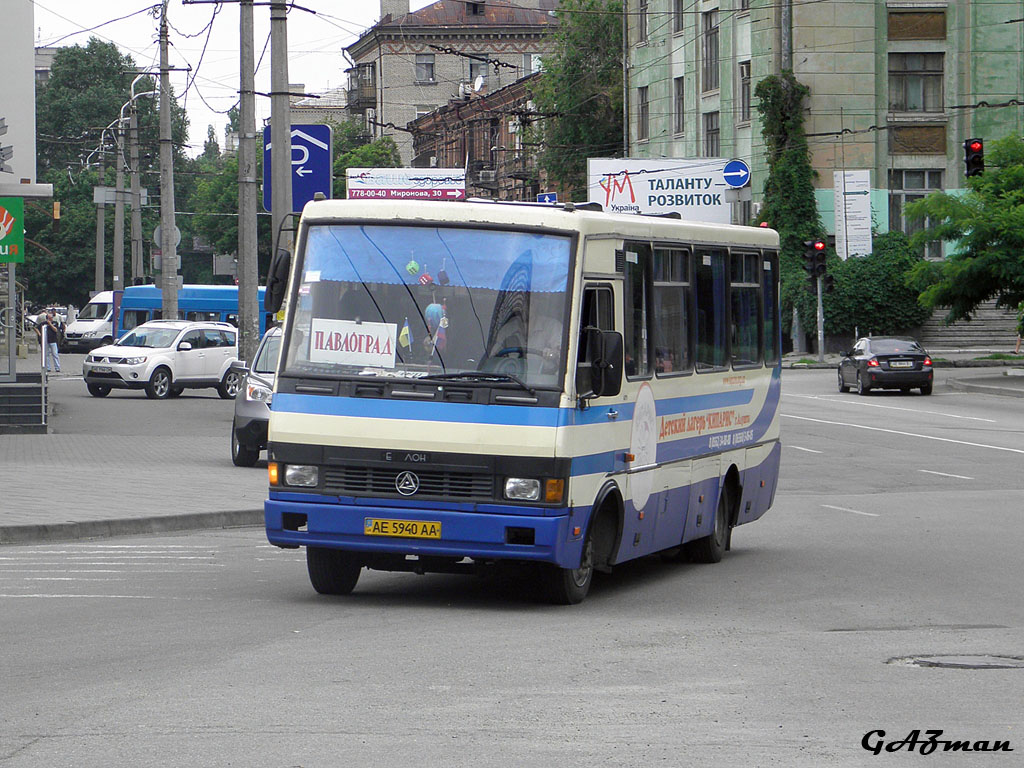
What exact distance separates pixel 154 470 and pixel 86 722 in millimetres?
14073

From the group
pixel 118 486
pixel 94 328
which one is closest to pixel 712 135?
pixel 94 328

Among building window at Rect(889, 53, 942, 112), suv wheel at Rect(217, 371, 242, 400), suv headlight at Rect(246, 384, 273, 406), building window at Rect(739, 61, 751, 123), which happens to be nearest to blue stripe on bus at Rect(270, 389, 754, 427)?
suv headlight at Rect(246, 384, 273, 406)

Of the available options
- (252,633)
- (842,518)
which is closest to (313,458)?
(252,633)

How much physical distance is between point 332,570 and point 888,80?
5233 cm

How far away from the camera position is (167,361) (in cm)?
4000

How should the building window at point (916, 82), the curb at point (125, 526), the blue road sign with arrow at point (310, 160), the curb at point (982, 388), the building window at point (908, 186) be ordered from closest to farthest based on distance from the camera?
the curb at point (125, 526)
the blue road sign with arrow at point (310, 160)
the curb at point (982, 388)
the building window at point (916, 82)
the building window at point (908, 186)

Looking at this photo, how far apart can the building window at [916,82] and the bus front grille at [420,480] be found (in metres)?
52.7

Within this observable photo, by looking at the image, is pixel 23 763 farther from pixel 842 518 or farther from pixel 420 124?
pixel 420 124

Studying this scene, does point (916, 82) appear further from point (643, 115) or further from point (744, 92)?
point (643, 115)

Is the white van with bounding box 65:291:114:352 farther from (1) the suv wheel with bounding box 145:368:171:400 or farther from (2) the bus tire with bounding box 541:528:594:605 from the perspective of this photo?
(2) the bus tire with bounding box 541:528:594:605

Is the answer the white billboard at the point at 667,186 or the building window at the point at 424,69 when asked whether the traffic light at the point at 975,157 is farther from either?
the building window at the point at 424,69

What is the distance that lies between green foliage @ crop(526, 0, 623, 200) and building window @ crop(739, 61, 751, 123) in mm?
16558

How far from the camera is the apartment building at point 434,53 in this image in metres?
100

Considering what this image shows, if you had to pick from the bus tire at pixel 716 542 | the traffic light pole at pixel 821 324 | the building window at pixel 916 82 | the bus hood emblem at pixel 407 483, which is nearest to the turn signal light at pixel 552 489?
the bus hood emblem at pixel 407 483
